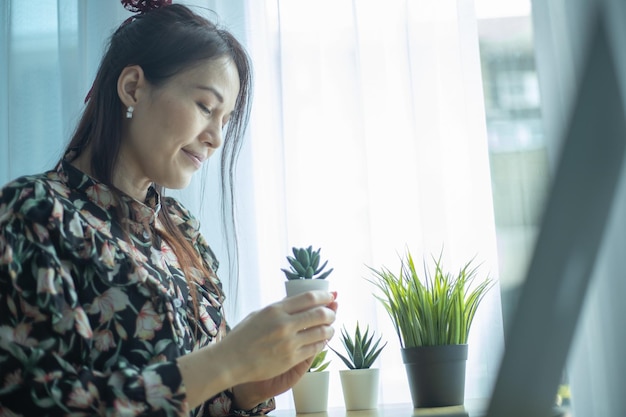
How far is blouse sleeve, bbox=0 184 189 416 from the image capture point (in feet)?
2.81

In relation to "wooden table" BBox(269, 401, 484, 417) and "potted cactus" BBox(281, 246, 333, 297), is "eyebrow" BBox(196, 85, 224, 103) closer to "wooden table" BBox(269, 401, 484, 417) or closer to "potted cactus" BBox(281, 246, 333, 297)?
"potted cactus" BBox(281, 246, 333, 297)

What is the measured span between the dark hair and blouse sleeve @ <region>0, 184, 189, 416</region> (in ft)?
0.66

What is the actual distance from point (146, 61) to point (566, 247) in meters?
1.09

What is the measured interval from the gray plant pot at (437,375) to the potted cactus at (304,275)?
22 centimetres

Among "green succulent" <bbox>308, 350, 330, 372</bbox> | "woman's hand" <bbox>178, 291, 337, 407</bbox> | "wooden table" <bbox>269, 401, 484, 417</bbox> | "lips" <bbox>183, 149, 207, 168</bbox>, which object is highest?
"lips" <bbox>183, 149, 207, 168</bbox>

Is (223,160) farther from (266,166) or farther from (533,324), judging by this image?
(533,324)

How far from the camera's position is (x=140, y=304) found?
998mm

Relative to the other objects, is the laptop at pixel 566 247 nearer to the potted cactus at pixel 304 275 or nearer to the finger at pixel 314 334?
the finger at pixel 314 334

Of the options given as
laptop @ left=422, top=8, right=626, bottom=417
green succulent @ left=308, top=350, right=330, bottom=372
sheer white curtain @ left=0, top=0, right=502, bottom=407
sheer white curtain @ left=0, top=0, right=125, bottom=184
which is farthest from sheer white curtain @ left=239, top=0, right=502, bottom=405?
laptop @ left=422, top=8, right=626, bottom=417

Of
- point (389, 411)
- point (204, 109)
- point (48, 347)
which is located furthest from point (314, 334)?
point (389, 411)

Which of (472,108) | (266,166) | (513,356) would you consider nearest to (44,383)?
(513,356)

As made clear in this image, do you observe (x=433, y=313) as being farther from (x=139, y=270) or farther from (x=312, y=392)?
(x=139, y=270)

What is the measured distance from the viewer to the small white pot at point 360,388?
1.39 metres

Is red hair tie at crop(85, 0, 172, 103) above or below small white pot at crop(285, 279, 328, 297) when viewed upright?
above
